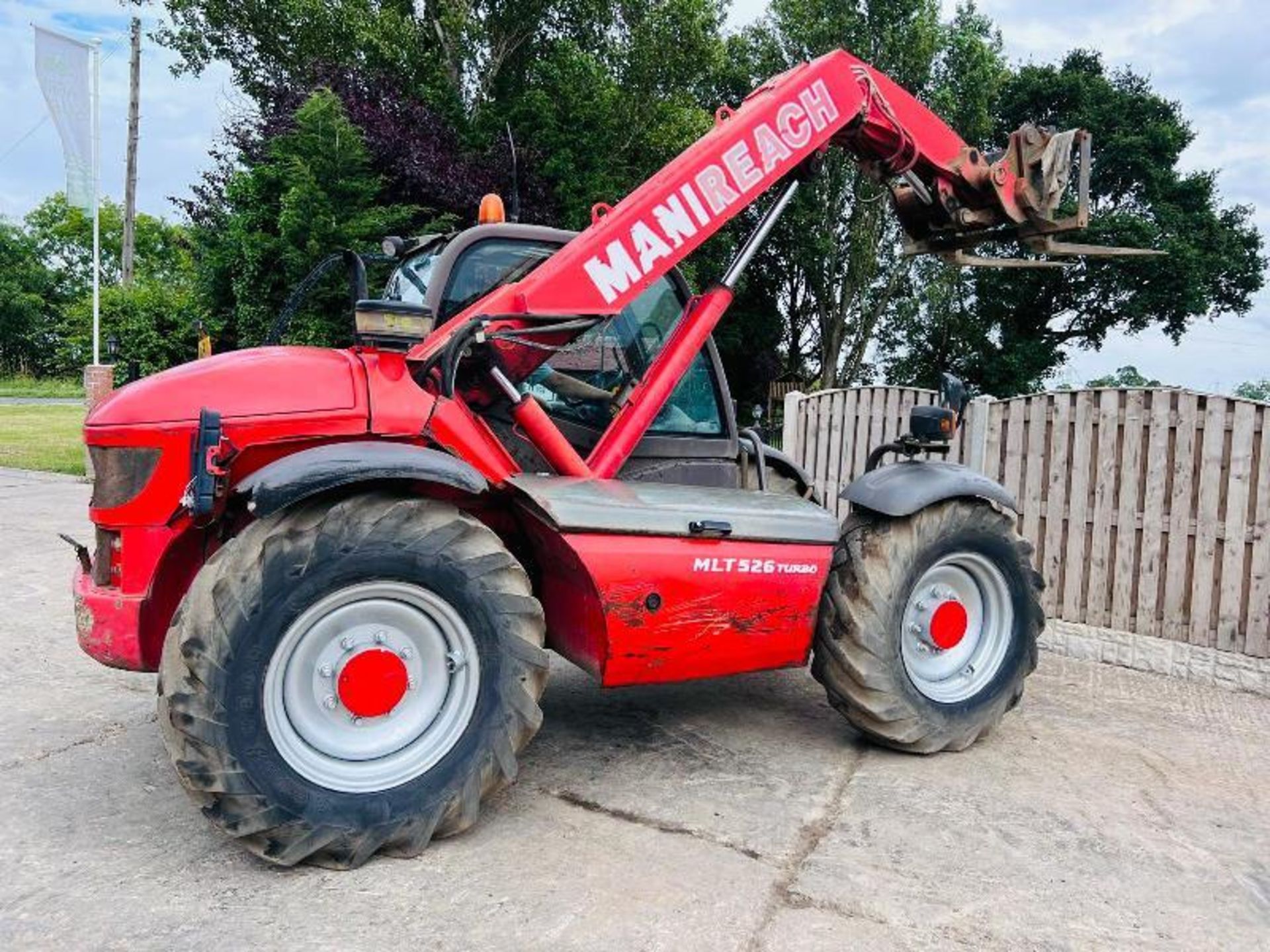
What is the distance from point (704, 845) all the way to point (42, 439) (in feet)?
60.7

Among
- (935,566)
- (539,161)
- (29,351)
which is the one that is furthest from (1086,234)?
(29,351)

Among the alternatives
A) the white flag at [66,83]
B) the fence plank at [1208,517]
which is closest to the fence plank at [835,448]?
the fence plank at [1208,517]

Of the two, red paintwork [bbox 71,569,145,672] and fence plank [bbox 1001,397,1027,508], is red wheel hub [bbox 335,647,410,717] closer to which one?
red paintwork [bbox 71,569,145,672]

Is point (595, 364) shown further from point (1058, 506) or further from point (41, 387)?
point (41, 387)

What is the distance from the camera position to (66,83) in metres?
14.7

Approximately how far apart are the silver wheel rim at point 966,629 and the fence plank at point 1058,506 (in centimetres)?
238

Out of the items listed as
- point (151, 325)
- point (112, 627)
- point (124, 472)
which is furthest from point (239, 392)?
point (151, 325)

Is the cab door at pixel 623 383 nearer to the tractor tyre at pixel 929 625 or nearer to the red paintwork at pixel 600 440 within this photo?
the red paintwork at pixel 600 440

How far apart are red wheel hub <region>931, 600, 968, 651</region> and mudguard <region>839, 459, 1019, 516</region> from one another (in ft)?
1.56

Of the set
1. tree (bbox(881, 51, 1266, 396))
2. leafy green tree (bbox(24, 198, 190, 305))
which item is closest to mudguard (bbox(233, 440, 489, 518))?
tree (bbox(881, 51, 1266, 396))

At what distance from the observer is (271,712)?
2.88 metres

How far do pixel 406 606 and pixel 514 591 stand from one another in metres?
0.34

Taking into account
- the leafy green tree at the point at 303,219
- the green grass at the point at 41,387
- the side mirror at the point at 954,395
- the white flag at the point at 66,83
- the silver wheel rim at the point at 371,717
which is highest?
the white flag at the point at 66,83

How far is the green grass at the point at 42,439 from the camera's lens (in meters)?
14.0
